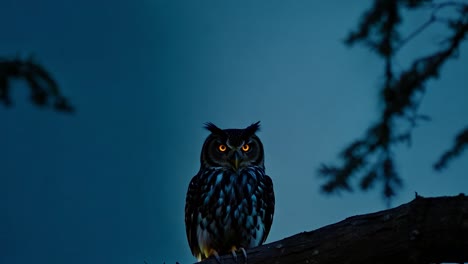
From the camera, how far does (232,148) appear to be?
4.64 m

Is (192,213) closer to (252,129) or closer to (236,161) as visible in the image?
(236,161)

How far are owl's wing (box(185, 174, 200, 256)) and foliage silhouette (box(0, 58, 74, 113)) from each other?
220 cm

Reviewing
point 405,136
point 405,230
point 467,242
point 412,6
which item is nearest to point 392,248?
point 405,230

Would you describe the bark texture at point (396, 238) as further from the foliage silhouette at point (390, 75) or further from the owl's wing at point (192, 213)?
the owl's wing at point (192, 213)

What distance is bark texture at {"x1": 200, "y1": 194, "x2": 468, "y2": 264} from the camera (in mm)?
2307

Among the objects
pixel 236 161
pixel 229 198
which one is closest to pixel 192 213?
pixel 229 198

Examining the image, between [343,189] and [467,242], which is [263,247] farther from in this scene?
[467,242]

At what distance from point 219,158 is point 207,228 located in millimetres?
628

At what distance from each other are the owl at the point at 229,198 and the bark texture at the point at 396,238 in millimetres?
1511

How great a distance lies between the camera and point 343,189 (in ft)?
9.11

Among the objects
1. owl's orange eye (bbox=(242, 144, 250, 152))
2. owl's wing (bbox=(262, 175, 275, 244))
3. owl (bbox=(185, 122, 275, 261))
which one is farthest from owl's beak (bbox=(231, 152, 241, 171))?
owl's wing (bbox=(262, 175, 275, 244))

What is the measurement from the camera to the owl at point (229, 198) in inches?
171

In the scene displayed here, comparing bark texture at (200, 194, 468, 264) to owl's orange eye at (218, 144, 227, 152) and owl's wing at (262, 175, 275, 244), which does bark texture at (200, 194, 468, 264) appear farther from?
owl's orange eye at (218, 144, 227, 152)

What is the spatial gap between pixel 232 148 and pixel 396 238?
2327 mm
